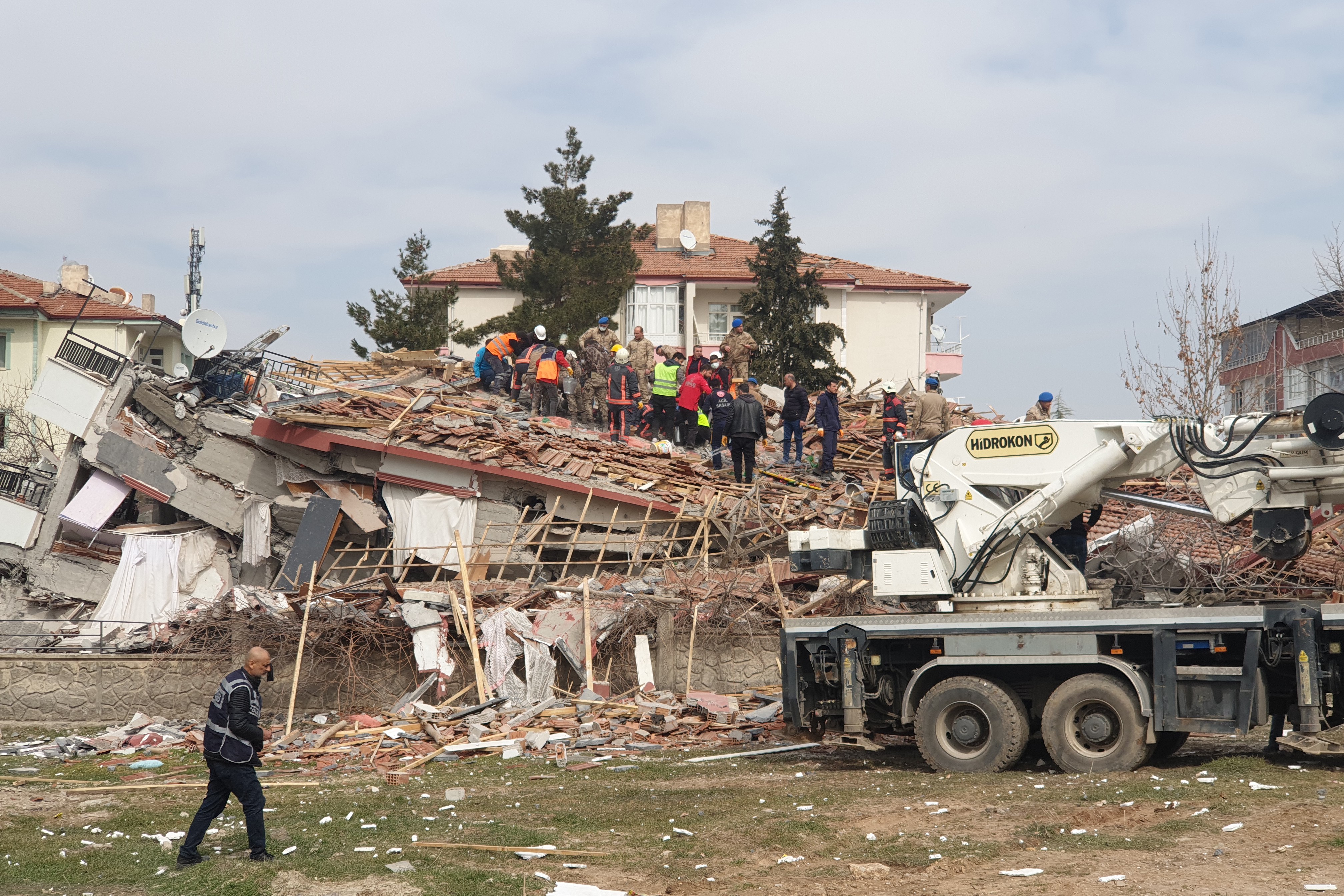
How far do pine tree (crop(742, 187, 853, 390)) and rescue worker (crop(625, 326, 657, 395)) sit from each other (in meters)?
10.5

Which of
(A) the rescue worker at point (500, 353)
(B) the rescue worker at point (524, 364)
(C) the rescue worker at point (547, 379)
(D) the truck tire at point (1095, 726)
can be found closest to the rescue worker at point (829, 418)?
(C) the rescue worker at point (547, 379)

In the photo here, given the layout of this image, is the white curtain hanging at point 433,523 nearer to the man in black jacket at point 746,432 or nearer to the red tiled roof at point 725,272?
the man in black jacket at point 746,432

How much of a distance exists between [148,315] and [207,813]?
1918 inches

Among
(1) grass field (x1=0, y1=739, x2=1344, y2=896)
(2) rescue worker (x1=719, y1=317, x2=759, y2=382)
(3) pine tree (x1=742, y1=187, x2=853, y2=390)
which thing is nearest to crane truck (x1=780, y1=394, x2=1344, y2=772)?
(1) grass field (x1=0, y1=739, x2=1344, y2=896)

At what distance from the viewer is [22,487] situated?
24.5m

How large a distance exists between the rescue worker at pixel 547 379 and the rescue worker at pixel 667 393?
2.01 m

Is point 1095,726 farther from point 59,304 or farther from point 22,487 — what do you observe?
point 59,304

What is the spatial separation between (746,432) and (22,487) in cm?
1406

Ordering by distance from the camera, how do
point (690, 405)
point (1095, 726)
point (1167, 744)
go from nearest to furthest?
point (1095, 726) < point (1167, 744) < point (690, 405)

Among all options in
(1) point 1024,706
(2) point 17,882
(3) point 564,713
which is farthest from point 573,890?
(3) point 564,713

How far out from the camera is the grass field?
322 inches

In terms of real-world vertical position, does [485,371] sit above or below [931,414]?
above

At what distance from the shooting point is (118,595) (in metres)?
22.8

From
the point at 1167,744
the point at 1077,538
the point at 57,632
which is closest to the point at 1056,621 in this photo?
the point at 1167,744
